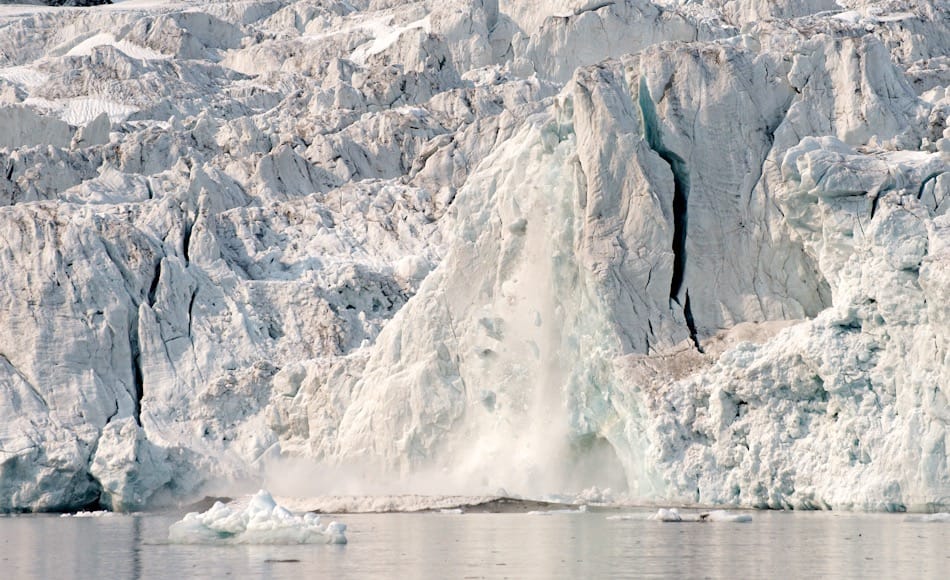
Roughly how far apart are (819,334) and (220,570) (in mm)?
14938

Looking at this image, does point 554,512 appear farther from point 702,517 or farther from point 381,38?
point 381,38

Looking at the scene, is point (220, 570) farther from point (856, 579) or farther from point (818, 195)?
point (818, 195)

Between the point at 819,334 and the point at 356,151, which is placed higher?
the point at 356,151

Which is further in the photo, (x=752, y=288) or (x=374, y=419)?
(x=374, y=419)

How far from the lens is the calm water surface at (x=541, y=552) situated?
22.1 meters

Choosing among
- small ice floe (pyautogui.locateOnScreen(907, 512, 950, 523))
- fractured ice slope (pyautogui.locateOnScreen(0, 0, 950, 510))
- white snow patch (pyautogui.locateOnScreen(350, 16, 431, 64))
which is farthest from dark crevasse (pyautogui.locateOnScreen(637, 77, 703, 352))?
white snow patch (pyautogui.locateOnScreen(350, 16, 431, 64))

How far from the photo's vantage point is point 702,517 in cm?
3183

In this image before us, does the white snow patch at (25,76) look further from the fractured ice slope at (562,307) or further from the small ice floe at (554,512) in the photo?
the small ice floe at (554,512)

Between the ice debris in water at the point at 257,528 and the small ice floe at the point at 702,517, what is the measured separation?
6.39 meters

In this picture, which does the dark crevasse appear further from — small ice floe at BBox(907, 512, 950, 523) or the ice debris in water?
the ice debris in water

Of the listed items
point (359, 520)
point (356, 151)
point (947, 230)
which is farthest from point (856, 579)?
point (356, 151)

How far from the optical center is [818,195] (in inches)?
1380

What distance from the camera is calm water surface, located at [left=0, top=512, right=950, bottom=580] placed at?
2212 cm

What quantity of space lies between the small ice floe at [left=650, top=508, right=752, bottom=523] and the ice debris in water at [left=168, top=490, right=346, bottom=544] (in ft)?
21.0
